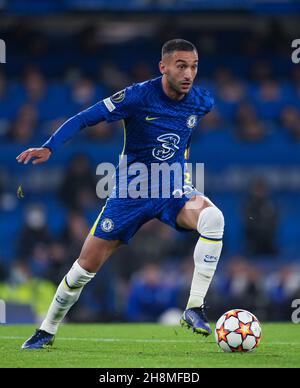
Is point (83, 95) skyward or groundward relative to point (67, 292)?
skyward

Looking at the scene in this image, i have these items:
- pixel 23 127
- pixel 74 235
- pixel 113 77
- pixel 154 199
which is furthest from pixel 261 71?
pixel 154 199

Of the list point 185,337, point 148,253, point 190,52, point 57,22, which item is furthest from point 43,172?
point 190,52

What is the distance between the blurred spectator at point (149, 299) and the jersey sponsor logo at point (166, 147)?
6.07 m

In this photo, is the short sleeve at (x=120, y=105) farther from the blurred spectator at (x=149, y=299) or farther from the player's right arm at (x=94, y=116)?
the blurred spectator at (x=149, y=299)

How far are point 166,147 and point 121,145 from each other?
9.12 meters

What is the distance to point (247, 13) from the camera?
59.6 ft

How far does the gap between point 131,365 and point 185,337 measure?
8.31 feet

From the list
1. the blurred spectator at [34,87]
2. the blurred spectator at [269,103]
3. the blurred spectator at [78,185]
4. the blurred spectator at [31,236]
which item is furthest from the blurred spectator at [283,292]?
the blurred spectator at [34,87]

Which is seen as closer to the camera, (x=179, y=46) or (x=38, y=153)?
(x=38, y=153)

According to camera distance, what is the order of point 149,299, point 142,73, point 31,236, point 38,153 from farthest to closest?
point 142,73 → point 31,236 → point 149,299 → point 38,153

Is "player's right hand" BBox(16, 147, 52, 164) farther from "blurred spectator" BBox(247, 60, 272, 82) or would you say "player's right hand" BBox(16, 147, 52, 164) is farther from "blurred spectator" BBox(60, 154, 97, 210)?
"blurred spectator" BBox(247, 60, 272, 82)

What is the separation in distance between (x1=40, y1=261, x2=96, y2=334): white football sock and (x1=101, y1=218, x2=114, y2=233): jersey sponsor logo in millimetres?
357

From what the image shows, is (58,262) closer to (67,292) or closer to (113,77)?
(113,77)

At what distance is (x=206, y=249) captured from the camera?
763 cm
